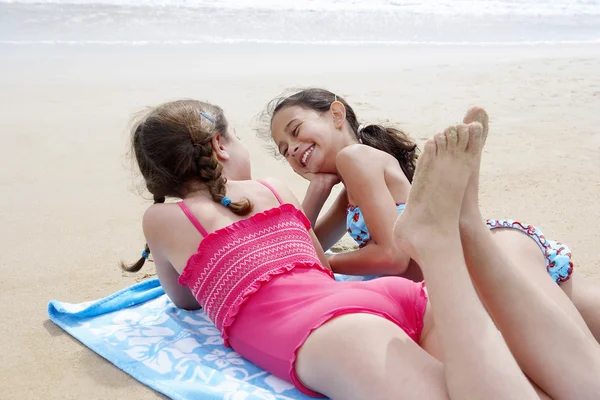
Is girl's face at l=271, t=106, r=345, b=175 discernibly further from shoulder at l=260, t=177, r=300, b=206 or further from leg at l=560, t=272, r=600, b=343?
leg at l=560, t=272, r=600, b=343

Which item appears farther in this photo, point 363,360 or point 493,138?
point 493,138

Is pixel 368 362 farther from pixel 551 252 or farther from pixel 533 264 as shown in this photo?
pixel 551 252

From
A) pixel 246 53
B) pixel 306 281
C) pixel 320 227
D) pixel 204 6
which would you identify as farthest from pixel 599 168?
pixel 204 6

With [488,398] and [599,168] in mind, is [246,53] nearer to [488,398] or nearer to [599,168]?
[599,168]

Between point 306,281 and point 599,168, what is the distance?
334 cm

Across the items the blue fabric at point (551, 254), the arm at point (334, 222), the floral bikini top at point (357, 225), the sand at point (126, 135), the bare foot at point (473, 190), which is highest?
the bare foot at point (473, 190)

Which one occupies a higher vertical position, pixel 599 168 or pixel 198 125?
pixel 198 125

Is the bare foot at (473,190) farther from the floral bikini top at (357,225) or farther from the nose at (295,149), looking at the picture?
the nose at (295,149)

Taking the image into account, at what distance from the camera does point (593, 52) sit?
9.95m

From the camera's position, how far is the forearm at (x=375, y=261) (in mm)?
3088

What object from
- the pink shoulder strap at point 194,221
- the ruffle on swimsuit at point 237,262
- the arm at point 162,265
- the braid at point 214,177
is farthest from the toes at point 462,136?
the arm at point 162,265

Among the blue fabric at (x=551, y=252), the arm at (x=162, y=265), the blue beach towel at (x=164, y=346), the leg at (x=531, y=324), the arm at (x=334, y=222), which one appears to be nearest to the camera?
the leg at (x=531, y=324)

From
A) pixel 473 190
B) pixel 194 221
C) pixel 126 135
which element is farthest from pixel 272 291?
pixel 126 135

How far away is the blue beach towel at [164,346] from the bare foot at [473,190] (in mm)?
806
